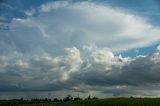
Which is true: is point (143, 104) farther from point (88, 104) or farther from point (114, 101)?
point (88, 104)

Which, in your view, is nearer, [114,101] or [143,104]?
[143,104]

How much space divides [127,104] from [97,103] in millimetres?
25598

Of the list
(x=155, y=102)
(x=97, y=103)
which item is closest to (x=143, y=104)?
(x=155, y=102)

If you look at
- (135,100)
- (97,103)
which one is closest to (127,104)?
(135,100)

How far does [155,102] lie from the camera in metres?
122

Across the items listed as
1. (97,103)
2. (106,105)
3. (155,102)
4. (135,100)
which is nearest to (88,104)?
(97,103)

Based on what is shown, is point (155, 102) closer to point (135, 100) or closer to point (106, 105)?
point (135, 100)

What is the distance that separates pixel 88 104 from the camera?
6363 inches

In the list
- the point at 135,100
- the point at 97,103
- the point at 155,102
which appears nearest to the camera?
the point at 155,102

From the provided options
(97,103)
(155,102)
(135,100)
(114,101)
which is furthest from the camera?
(97,103)

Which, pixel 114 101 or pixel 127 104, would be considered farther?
pixel 114 101

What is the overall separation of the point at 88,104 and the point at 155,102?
45362mm

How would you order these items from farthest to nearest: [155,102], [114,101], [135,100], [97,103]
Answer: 1. [97,103]
2. [114,101]
3. [135,100]
4. [155,102]

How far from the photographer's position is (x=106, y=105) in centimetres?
14262
